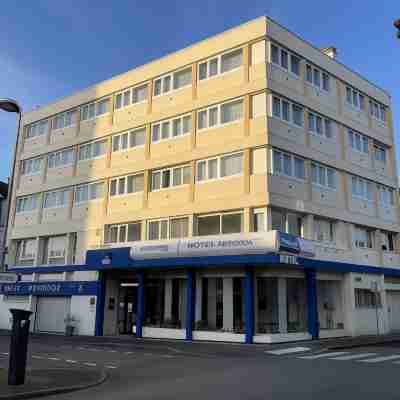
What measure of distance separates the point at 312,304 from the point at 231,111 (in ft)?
33.6

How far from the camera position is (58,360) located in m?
15.8

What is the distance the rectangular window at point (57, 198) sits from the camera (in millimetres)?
32281

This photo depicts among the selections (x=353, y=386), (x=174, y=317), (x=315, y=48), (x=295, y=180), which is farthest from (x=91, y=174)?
(x=353, y=386)

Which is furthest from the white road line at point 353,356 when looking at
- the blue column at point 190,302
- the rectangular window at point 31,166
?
the rectangular window at point 31,166

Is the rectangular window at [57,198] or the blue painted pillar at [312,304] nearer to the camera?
the blue painted pillar at [312,304]

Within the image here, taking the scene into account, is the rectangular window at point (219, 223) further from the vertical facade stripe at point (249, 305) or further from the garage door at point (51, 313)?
the garage door at point (51, 313)

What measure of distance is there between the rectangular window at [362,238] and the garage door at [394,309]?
11.5 ft

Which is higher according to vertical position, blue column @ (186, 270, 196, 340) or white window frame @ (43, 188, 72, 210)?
white window frame @ (43, 188, 72, 210)

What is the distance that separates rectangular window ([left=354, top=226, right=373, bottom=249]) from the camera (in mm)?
28234

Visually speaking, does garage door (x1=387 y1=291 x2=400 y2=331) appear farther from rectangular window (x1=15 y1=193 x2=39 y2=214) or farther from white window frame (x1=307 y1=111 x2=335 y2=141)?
rectangular window (x1=15 y1=193 x2=39 y2=214)

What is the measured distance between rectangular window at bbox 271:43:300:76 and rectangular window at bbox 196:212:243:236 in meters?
8.05

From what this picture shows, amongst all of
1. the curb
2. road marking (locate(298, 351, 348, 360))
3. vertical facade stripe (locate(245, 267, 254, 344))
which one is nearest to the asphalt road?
road marking (locate(298, 351, 348, 360))

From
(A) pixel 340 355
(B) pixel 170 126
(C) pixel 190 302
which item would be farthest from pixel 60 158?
(A) pixel 340 355

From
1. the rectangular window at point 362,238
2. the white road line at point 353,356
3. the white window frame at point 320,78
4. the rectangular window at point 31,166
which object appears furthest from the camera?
the rectangular window at point 31,166
